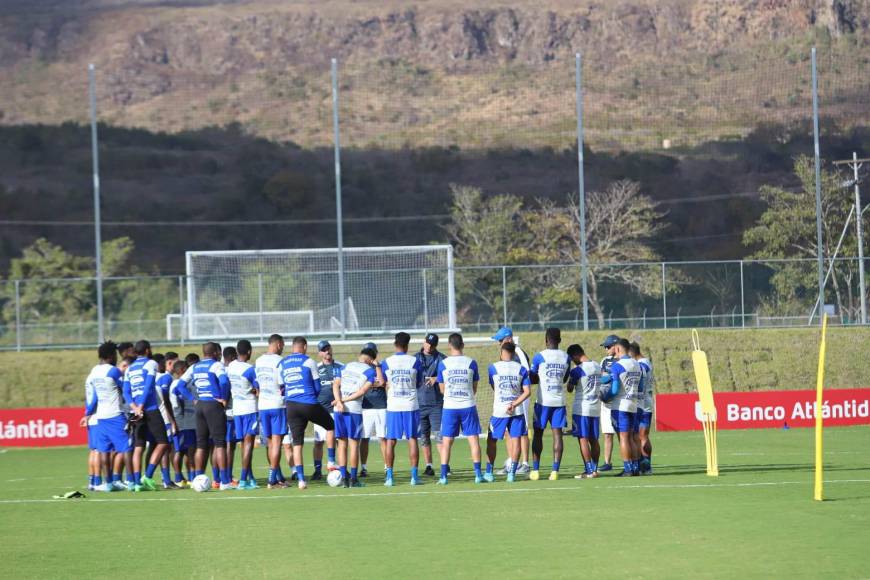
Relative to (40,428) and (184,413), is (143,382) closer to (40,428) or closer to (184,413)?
(184,413)

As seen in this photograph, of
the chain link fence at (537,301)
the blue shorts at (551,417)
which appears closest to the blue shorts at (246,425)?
the blue shorts at (551,417)

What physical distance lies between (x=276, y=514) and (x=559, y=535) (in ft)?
12.6

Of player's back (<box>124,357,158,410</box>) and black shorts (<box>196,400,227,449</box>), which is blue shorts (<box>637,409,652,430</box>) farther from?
player's back (<box>124,357,158,410</box>)

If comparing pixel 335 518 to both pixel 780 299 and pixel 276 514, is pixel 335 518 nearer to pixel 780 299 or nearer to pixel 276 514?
pixel 276 514

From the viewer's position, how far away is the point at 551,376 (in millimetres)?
18016

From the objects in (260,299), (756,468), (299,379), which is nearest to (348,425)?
(299,379)

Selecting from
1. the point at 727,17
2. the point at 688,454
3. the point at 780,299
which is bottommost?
the point at 688,454

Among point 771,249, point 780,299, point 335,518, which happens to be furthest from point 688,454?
point 771,249

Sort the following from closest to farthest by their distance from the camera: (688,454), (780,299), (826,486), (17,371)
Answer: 1. (826,486)
2. (688,454)
3. (17,371)
4. (780,299)

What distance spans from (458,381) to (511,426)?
1.08m

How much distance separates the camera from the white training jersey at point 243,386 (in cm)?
1794

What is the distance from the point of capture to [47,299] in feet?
180

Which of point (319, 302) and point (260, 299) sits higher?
point (260, 299)

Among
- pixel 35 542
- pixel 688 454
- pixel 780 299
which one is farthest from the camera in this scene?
pixel 780 299
